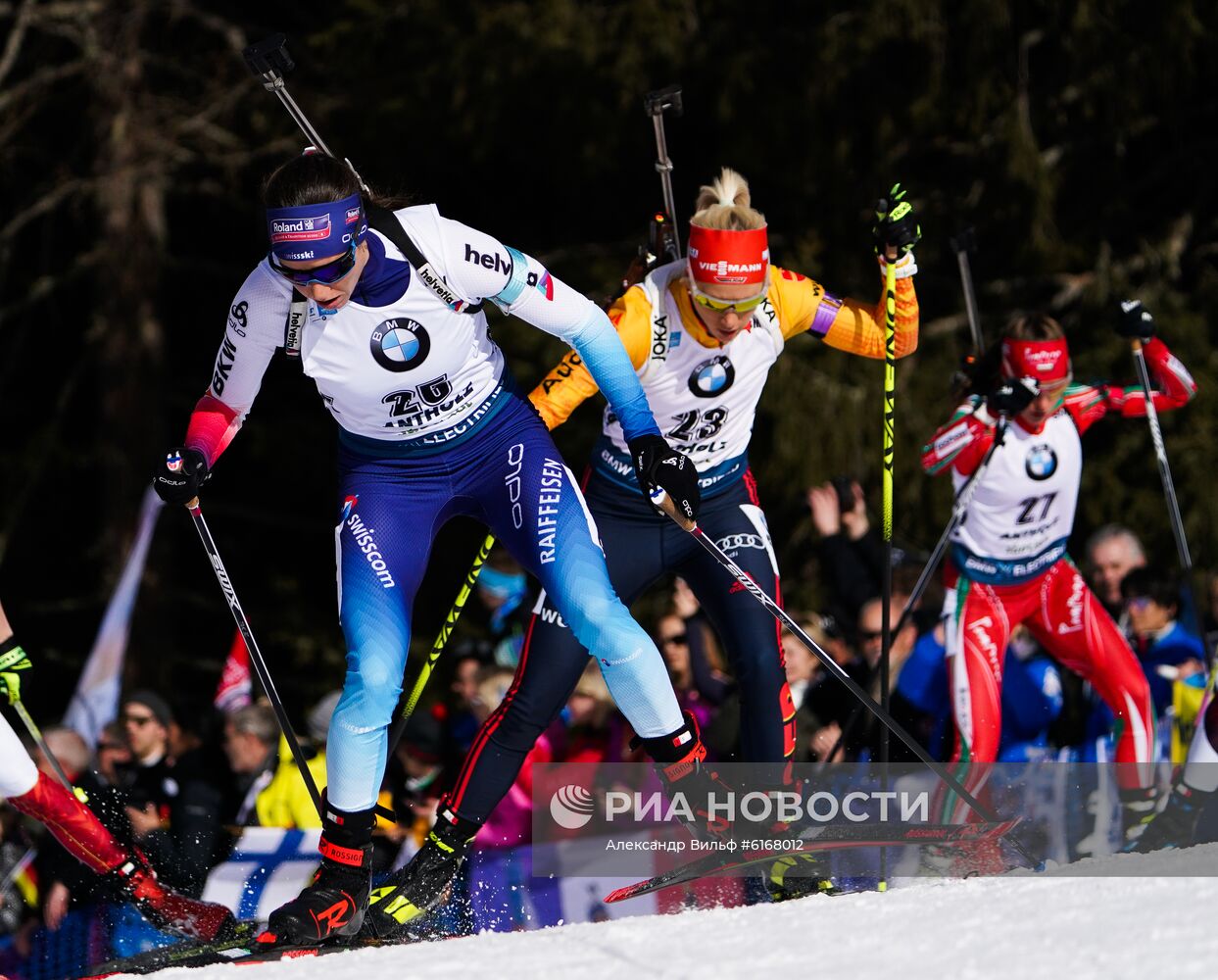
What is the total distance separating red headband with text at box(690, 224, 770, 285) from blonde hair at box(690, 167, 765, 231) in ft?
0.12

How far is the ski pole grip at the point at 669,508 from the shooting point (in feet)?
17.1

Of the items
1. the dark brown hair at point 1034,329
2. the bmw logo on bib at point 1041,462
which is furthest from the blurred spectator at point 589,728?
the dark brown hair at point 1034,329

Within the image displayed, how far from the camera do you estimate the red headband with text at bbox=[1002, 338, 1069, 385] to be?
22.0 feet

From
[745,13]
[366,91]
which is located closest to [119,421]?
[366,91]

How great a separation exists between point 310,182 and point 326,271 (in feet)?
0.87

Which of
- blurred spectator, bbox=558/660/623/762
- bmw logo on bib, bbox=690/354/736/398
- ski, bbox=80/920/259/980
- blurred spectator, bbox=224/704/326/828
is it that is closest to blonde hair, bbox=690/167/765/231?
bmw logo on bib, bbox=690/354/736/398

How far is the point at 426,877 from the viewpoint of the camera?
5.63 m

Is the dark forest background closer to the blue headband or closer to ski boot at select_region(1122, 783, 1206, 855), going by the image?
ski boot at select_region(1122, 783, 1206, 855)

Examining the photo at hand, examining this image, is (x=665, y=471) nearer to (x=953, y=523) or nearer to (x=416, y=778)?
(x=953, y=523)

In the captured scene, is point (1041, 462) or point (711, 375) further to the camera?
point (1041, 462)

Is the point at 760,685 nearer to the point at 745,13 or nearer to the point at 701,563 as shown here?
the point at 701,563

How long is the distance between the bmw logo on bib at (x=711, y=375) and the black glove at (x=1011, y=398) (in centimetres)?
128

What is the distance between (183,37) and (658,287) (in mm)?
9509

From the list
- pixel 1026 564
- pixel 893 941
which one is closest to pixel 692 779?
pixel 893 941
